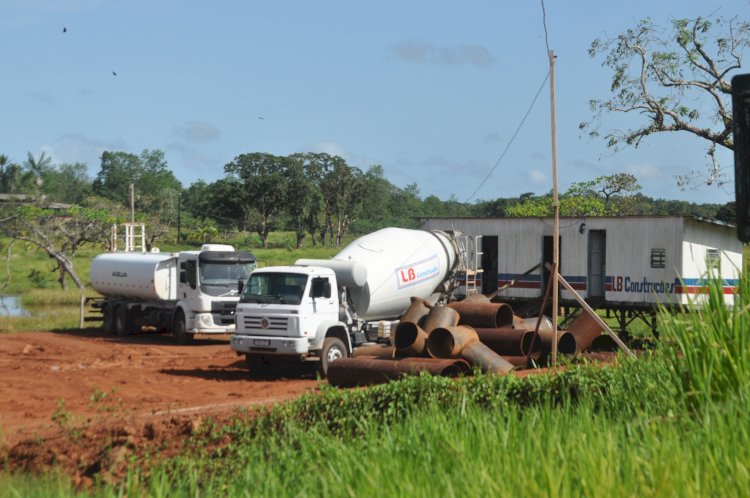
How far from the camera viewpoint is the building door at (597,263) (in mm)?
31156

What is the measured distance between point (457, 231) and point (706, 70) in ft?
40.5

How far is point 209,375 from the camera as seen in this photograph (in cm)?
2439

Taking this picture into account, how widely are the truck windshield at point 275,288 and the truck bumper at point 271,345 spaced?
86cm

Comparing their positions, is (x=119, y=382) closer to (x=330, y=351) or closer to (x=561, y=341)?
(x=330, y=351)

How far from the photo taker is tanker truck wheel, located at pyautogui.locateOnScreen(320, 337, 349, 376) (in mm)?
22812

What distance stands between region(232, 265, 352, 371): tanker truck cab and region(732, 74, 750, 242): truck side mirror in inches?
694

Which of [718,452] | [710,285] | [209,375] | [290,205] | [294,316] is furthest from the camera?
[290,205]

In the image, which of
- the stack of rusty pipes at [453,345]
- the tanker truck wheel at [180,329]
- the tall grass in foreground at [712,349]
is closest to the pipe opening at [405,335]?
the stack of rusty pipes at [453,345]

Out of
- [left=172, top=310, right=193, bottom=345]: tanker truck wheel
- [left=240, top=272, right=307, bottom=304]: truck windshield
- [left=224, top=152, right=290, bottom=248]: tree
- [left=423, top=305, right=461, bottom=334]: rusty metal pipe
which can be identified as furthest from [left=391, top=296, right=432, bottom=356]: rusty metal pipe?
[left=224, top=152, right=290, bottom=248]: tree

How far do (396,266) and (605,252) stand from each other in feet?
25.5

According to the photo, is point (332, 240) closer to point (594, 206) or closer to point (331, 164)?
point (331, 164)

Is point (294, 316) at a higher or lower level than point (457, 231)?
lower

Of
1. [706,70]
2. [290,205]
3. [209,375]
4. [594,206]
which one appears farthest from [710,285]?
[290,205]

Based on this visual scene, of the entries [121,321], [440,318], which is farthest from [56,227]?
[440,318]
